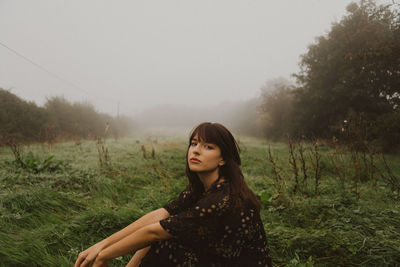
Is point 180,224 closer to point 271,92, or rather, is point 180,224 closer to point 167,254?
point 167,254

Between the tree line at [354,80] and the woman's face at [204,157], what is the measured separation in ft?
29.1

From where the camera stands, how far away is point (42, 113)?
1255 cm

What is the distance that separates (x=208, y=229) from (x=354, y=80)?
1395cm

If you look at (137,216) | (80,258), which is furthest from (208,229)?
(137,216)

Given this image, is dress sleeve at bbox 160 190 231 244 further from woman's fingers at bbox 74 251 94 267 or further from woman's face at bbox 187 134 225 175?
woman's fingers at bbox 74 251 94 267

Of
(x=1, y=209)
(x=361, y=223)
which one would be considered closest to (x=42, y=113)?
(x=1, y=209)

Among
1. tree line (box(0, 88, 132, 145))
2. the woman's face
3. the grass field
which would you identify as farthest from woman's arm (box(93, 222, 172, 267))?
tree line (box(0, 88, 132, 145))

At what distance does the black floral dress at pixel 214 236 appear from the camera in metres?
1.37

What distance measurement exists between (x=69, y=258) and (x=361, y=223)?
138 inches

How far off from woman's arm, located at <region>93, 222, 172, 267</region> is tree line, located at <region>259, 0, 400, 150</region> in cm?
940

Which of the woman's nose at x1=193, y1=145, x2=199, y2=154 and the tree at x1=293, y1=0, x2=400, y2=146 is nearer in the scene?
the woman's nose at x1=193, y1=145, x2=199, y2=154

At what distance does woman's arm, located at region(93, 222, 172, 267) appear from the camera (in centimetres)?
137

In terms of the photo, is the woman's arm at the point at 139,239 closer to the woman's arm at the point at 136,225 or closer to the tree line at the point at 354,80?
the woman's arm at the point at 136,225

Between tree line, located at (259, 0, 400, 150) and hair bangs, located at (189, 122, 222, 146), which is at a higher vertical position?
tree line, located at (259, 0, 400, 150)
